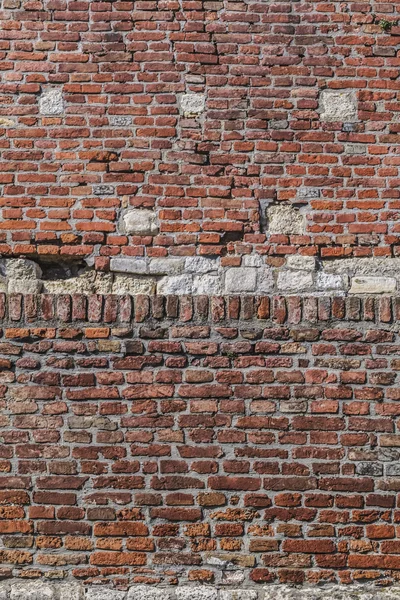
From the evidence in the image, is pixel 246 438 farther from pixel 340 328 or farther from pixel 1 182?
pixel 1 182

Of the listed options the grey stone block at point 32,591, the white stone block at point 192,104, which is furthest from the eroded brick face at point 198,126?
the grey stone block at point 32,591

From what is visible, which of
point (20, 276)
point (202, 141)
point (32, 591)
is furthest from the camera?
point (202, 141)

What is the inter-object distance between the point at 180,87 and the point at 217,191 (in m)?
0.66

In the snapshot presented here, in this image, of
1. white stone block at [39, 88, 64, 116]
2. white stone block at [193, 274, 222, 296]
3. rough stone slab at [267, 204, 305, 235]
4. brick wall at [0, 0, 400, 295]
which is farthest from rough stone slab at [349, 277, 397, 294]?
white stone block at [39, 88, 64, 116]

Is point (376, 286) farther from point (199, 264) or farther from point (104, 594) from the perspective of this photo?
point (104, 594)

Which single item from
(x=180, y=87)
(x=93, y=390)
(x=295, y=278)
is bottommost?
(x=93, y=390)

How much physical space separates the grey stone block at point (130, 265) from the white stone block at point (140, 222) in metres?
0.15

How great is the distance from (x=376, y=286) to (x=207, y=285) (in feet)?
3.08

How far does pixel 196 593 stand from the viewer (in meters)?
3.21

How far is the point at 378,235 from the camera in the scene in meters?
3.67

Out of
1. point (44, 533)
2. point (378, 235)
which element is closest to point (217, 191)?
point (378, 235)

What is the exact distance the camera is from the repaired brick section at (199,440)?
327 cm

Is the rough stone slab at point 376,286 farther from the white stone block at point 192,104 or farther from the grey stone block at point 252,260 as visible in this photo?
the white stone block at point 192,104

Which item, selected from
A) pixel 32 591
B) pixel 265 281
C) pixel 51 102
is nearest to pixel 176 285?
pixel 265 281
